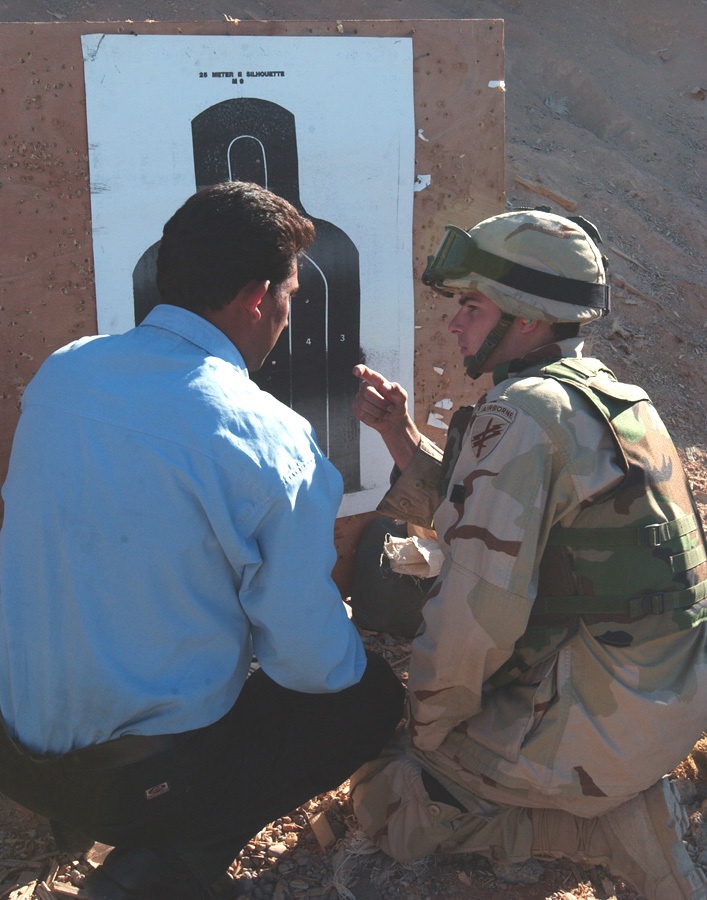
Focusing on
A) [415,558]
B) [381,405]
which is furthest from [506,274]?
[415,558]

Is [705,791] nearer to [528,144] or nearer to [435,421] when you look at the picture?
[435,421]

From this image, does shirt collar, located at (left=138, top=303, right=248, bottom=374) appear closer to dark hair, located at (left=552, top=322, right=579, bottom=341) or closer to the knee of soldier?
dark hair, located at (left=552, top=322, right=579, bottom=341)

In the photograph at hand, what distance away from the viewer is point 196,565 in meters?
1.67

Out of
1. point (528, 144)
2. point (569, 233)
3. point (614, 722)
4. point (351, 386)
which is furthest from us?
point (528, 144)

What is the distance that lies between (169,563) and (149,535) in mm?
66

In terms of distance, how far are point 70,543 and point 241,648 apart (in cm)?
42

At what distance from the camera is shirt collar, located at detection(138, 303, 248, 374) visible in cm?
175

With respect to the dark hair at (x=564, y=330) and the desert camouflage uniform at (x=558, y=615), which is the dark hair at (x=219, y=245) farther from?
the dark hair at (x=564, y=330)

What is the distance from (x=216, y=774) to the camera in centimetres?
185

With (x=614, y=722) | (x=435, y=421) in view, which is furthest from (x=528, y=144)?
(x=614, y=722)

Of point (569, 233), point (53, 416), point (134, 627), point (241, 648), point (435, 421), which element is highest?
point (569, 233)

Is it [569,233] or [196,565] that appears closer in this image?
[196,565]

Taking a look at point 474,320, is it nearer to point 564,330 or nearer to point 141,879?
point 564,330

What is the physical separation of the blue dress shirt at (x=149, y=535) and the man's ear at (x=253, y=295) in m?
0.10
